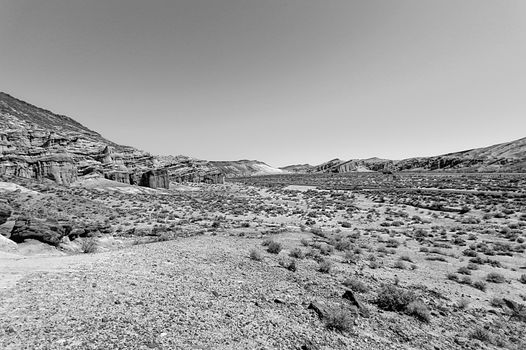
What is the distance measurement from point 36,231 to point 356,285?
1589 centimetres

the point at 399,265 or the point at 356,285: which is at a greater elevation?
the point at 356,285

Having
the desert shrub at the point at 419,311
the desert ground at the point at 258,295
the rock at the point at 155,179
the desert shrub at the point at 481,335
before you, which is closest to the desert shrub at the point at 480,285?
the desert ground at the point at 258,295

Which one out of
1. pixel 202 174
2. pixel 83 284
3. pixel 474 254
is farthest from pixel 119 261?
pixel 202 174

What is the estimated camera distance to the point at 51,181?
42.9 metres

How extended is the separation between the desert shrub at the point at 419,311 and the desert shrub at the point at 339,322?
2690 mm

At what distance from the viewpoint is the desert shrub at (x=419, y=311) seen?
9309 millimetres

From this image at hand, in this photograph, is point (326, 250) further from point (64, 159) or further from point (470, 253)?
point (64, 159)

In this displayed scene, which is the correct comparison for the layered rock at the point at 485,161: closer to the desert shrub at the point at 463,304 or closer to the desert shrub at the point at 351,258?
the desert shrub at the point at 351,258

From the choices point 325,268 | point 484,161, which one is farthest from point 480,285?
point 484,161

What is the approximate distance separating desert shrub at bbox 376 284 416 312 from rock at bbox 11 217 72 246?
15.8 meters

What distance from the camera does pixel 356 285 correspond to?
11305 millimetres

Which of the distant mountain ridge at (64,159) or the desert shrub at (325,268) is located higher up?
the distant mountain ridge at (64,159)

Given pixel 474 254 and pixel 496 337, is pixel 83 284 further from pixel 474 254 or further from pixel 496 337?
pixel 474 254

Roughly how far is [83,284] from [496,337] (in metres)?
12.9
